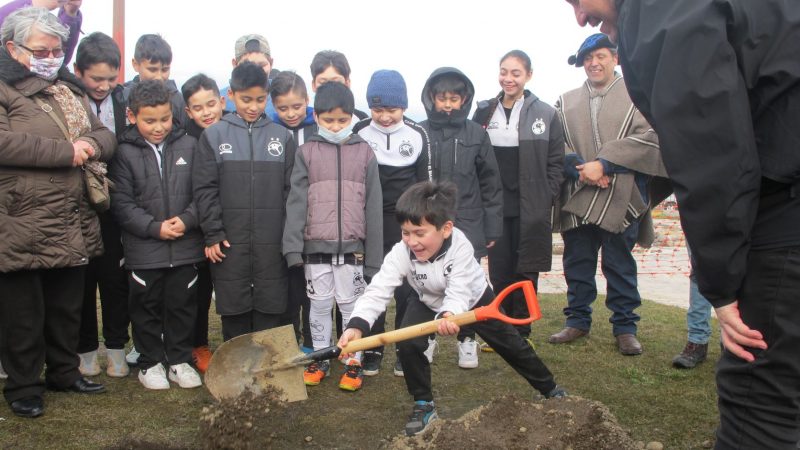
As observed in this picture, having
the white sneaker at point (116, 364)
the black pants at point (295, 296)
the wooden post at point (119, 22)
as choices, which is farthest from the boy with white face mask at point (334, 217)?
the wooden post at point (119, 22)

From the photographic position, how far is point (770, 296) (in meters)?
2.16

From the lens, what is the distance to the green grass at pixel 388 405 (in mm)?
3551

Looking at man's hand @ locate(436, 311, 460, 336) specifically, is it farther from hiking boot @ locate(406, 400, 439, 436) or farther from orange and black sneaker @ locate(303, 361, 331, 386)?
orange and black sneaker @ locate(303, 361, 331, 386)

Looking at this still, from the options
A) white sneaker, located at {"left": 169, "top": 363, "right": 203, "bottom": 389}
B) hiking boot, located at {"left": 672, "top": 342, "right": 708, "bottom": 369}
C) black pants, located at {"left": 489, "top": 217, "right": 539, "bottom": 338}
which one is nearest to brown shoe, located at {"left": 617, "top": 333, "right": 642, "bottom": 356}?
hiking boot, located at {"left": 672, "top": 342, "right": 708, "bottom": 369}

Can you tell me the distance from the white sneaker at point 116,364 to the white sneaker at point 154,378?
0.22 meters

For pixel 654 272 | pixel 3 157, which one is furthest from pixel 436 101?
pixel 654 272

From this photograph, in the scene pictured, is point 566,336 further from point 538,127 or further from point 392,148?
point 392,148

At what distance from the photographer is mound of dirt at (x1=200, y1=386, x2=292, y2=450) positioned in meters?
3.27

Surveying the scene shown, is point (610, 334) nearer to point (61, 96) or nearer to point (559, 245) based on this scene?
point (61, 96)

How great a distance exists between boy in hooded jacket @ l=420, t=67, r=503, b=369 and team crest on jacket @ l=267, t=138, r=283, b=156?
1.12m

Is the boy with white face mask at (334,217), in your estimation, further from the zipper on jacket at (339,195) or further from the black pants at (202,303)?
the black pants at (202,303)

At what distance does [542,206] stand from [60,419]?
3537mm

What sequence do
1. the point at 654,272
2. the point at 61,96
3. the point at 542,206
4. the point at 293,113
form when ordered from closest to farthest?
the point at 61,96, the point at 293,113, the point at 542,206, the point at 654,272

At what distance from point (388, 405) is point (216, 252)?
1.44m
